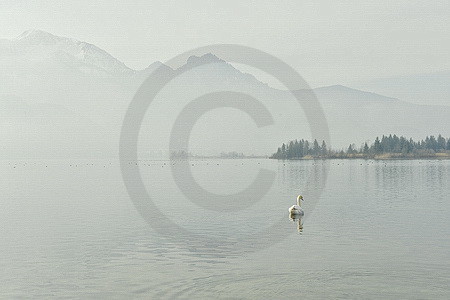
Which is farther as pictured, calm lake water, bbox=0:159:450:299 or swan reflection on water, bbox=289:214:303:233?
swan reflection on water, bbox=289:214:303:233

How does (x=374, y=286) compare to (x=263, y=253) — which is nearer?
(x=374, y=286)

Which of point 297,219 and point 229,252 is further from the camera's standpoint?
point 297,219

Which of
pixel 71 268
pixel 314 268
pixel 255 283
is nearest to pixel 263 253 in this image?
pixel 314 268

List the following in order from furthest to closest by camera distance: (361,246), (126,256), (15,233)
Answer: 1. (15,233)
2. (361,246)
3. (126,256)

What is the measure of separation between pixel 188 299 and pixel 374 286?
11609mm

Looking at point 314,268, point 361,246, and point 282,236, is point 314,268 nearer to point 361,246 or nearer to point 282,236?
point 361,246

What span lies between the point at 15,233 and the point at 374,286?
127ft

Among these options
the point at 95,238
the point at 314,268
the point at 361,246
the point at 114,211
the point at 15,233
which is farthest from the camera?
the point at 114,211

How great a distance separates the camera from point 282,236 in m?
51.5

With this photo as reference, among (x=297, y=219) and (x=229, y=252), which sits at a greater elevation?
(x=297, y=219)

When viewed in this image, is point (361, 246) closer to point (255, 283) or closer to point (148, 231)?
point (255, 283)

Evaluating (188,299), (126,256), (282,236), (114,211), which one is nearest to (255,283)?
(188,299)

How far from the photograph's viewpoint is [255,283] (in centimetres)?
3334

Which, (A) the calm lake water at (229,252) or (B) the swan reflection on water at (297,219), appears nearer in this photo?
(A) the calm lake water at (229,252)
